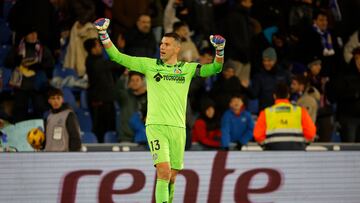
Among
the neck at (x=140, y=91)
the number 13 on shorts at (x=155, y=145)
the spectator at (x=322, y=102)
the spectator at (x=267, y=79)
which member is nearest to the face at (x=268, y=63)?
the spectator at (x=267, y=79)

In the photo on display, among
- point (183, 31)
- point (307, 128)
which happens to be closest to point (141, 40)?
point (183, 31)

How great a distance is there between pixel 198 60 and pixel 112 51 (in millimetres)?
6652

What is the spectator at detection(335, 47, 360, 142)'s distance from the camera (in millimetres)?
17938

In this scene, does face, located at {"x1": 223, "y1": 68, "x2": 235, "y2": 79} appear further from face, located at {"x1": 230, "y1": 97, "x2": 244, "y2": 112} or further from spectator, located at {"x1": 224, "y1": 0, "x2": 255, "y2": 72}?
face, located at {"x1": 230, "y1": 97, "x2": 244, "y2": 112}

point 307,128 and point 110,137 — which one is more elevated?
point 307,128

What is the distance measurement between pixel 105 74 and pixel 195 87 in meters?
1.60

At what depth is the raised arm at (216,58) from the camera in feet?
39.7

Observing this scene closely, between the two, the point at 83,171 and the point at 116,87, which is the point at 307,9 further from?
the point at 83,171

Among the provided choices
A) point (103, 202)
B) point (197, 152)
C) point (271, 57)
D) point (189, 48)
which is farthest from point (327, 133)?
point (103, 202)

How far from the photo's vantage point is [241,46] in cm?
1930

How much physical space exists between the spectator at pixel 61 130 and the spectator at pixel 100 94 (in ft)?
6.29

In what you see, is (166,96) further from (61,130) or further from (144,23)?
(144,23)

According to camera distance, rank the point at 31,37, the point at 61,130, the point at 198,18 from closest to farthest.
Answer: the point at 61,130
the point at 31,37
the point at 198,18

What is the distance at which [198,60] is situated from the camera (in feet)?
61.5
